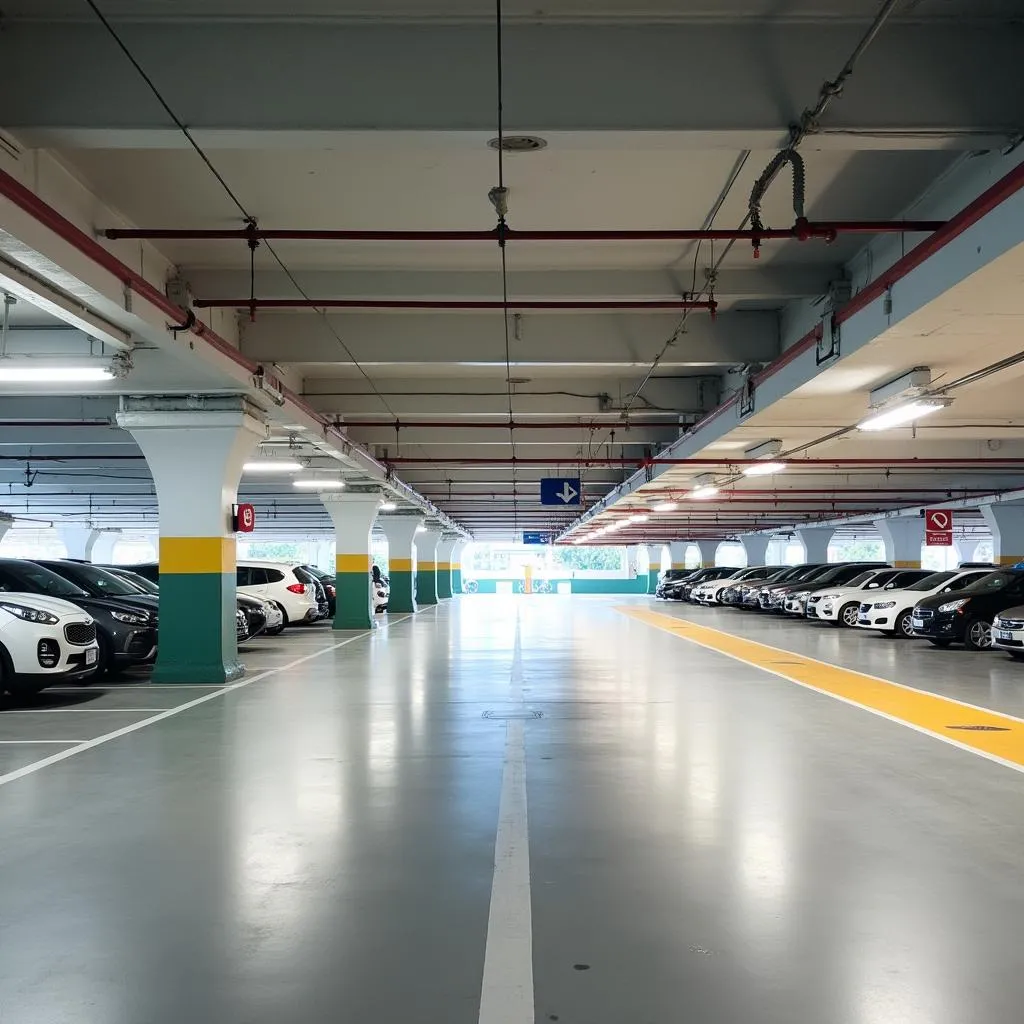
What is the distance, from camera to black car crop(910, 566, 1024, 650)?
52.3 feet

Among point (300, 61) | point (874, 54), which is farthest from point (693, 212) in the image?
point (300, 61)

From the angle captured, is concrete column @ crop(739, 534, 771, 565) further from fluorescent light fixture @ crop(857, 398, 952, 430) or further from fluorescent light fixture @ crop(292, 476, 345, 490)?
fluorescent light fixture @ crop(857, 398, 952, 430)

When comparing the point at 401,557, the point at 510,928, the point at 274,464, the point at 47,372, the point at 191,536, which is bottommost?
the point at 510,928

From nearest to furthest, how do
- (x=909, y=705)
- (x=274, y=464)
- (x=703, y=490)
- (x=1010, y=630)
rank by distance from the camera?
(x=909, y=705)
(x=1010, y=630)
(x=274, y=464)
(x=703, y=490)

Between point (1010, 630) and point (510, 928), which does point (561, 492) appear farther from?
point (510, 928)

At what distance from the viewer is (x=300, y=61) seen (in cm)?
532

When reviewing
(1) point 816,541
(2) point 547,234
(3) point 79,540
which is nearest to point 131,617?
(2) point 547,234

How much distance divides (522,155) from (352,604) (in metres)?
17.5

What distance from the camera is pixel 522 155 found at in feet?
21.4

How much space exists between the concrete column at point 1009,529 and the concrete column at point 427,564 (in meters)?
20.7

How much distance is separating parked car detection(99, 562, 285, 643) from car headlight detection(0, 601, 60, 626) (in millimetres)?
4707

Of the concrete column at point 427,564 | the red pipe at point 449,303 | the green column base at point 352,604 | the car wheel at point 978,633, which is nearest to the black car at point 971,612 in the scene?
the car wheel at point 978,633

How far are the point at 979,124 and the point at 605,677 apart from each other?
8260 millimetres

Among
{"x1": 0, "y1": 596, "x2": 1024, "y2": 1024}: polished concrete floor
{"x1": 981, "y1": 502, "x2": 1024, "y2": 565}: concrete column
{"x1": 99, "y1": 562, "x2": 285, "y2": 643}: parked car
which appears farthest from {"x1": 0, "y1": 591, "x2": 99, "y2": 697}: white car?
{"x1": 981, "y1": 502, "x2": 1024, "y2": 565}: concrete column
